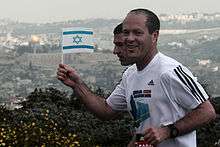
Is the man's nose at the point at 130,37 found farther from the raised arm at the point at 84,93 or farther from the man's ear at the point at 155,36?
the raised arm at the point at 84,93

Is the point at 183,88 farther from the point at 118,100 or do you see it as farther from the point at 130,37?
the point at 118,100

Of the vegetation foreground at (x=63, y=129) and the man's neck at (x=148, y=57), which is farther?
the vegetation foreground at (x=63, y=129)

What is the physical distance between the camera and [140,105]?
2.96 m

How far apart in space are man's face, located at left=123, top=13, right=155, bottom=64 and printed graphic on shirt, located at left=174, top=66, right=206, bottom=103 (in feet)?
0.62

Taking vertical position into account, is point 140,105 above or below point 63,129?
above

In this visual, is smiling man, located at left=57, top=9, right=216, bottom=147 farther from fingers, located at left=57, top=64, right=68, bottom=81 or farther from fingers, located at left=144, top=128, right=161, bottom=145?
fingers, located at left=57, top=64, right=68, bottom=81

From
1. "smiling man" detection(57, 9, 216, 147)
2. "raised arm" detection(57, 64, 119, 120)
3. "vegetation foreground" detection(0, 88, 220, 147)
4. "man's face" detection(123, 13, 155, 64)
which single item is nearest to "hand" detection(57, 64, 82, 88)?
"raised arm" detection(57, 64, 119, 120)

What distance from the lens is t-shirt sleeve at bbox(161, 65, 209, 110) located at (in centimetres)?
281

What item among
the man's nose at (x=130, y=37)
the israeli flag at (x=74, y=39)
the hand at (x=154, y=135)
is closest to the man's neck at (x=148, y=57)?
the man's nose at (x=130, y=37)

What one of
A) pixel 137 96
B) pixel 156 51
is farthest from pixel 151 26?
pixel 137 96

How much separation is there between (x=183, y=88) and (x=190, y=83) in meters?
0.04

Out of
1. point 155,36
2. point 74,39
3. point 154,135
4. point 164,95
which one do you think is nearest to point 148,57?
Answer: point 155,36

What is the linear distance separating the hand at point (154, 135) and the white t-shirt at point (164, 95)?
0.37ft

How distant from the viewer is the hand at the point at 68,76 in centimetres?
329
